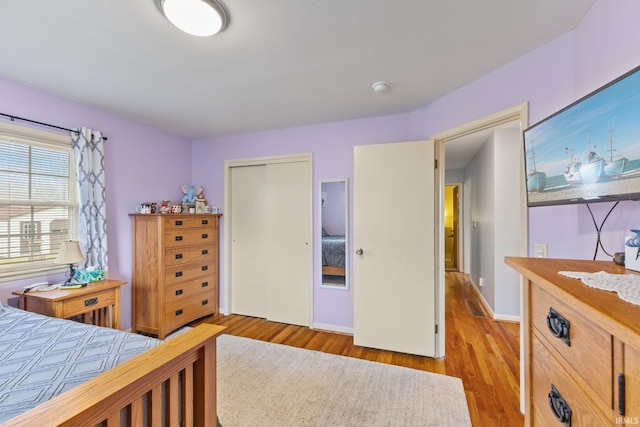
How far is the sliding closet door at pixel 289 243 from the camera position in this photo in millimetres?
3053

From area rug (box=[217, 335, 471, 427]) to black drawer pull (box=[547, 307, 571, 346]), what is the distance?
4.15 feet

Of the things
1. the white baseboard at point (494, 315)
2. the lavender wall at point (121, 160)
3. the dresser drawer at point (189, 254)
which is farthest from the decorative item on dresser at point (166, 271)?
the white baseboard at point (494, 315)

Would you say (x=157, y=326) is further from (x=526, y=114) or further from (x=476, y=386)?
(x=526, y=114)

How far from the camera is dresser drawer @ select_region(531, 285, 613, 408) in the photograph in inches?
21.1

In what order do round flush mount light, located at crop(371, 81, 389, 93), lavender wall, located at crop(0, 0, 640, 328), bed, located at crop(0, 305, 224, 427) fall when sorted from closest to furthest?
bed, located at crop(0, 305, 224, 427) → lavender wall, located at crop(0, 0, 640, 328) → round flush mount light, located at crop(371, 81, 389, 93)

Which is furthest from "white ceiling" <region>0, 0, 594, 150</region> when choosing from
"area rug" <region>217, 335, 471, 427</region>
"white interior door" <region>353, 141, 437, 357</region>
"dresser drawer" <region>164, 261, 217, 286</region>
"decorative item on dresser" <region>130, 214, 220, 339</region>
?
"area rug" <region>217, 335, 471, 427</region>

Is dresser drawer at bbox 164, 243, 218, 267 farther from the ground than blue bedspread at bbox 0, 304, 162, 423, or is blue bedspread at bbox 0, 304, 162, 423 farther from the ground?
dresser drawer at bbox 164, 243, 218, 267

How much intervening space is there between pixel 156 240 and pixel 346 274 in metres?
2.03

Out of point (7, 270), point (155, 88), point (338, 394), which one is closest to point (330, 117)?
point (155, 88)

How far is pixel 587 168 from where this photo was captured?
98 centimetres

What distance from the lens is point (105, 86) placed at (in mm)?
2074

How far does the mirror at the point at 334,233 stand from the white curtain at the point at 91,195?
2.15 meters

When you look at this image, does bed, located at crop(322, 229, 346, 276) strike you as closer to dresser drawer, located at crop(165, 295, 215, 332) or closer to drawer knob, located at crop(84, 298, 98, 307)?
dresser drawer, located at crop(165, 295, 215, 332)

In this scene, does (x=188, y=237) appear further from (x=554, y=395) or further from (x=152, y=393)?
(x=554, y=395)
